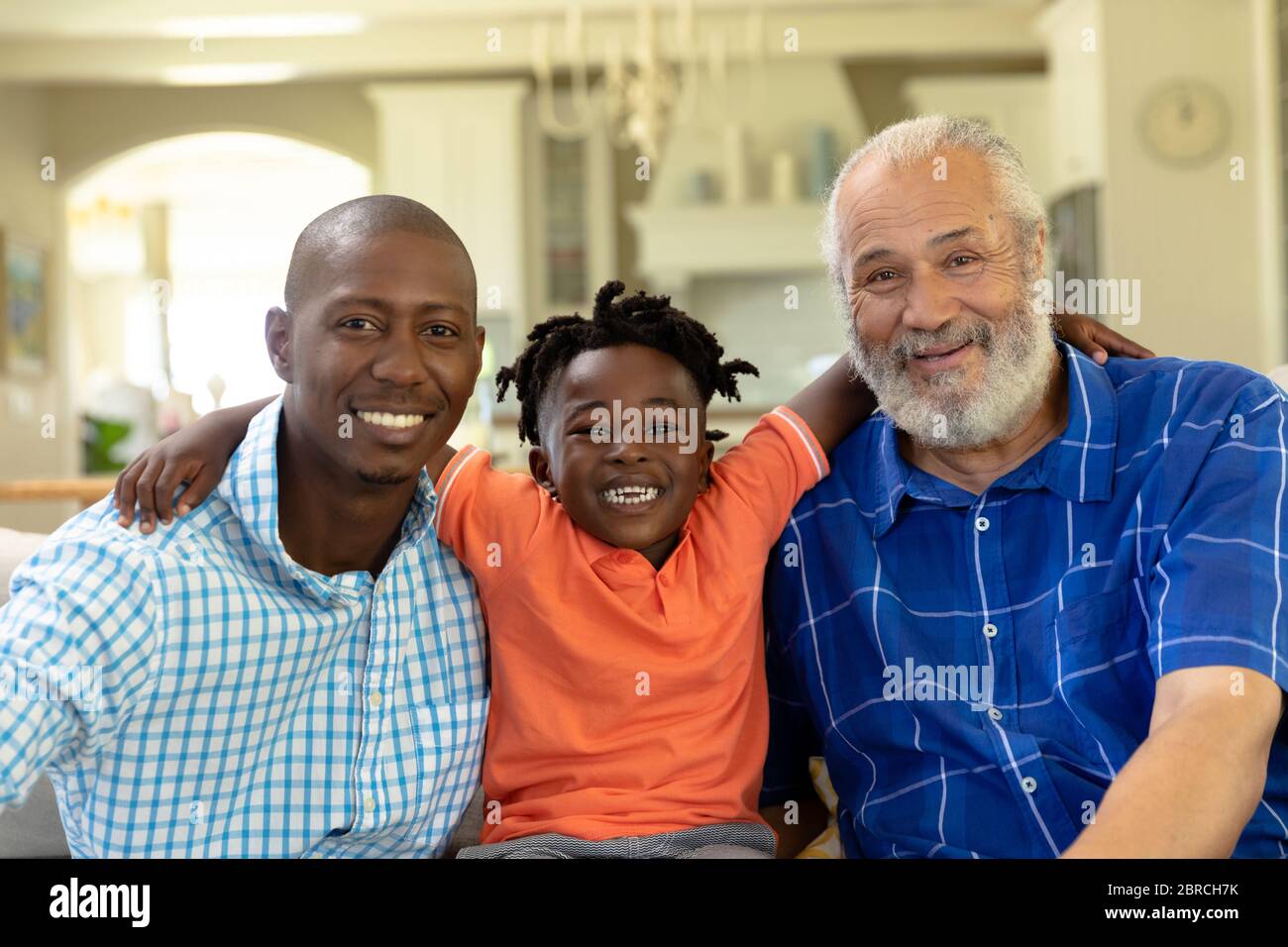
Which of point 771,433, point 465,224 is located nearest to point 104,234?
point 465,224

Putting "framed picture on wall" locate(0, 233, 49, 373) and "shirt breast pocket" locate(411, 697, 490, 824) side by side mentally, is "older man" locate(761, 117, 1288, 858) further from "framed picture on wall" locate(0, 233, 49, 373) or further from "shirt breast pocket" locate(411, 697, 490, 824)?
"framed picture on wall" locate(0, 233, 49, 373)

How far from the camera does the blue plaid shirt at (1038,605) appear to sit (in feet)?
4.07

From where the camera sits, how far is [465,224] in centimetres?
726

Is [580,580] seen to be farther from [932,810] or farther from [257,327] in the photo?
[257,327]

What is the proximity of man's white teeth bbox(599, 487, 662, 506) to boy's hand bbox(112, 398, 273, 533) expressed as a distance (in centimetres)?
40

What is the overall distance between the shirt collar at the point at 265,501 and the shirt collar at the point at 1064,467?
609 millimetres

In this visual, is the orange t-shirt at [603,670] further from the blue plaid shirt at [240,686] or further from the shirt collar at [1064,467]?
the shirt collar at [1064,467]

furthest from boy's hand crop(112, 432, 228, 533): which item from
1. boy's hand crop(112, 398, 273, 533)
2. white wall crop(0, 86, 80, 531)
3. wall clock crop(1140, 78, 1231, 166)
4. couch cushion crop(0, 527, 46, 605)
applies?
white wall crop(0, 86, 80, 531)

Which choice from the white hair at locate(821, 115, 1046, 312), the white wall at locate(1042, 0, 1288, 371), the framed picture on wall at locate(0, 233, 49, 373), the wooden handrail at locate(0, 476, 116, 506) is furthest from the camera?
the framed picture on wall at locate(0, 233, 49, 373)

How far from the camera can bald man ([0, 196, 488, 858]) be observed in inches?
46.4

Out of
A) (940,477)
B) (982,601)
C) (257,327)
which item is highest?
(257,327)

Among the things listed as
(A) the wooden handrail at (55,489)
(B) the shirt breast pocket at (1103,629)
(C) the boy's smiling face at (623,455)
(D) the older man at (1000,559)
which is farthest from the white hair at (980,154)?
(A) the wooden handrail at (55,489)

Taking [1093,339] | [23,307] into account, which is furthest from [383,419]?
[23,307]
